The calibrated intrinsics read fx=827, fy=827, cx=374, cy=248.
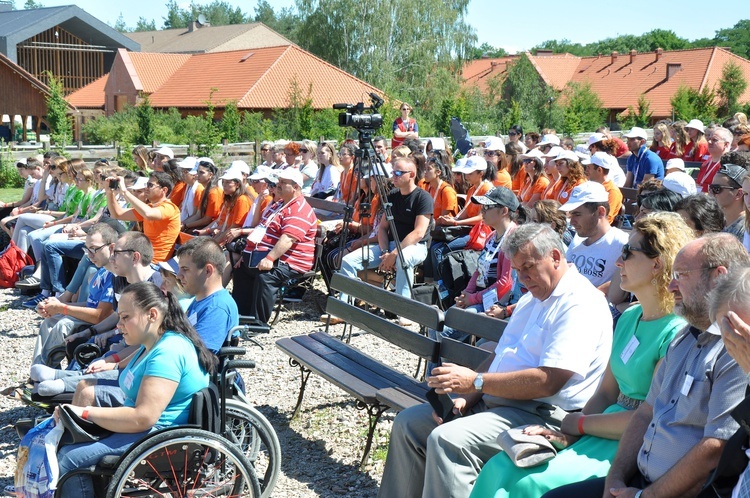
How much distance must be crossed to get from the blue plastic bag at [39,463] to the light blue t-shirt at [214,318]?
104 centimetres

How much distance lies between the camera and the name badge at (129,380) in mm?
3998

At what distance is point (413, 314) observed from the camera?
5082 millimetres

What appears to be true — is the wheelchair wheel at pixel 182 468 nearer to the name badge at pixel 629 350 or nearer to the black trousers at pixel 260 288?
the name badge at pixel 629 350

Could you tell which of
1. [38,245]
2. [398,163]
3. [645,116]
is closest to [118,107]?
[645,116]

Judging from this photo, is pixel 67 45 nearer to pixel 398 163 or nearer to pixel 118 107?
pixel 118 107

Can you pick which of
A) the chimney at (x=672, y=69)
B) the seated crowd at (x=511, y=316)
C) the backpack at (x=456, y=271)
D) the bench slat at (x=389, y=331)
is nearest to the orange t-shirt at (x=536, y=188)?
the seated crowd at (x=511, y=316)

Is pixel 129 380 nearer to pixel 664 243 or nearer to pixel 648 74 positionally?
pixel 664 243

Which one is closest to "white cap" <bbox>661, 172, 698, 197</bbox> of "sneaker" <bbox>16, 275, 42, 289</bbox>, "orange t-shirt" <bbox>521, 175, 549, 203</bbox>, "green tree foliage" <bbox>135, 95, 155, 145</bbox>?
"orange t-shirt" <bbox>521, 175, 549, 203</bbox>

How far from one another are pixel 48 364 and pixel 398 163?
3.60m

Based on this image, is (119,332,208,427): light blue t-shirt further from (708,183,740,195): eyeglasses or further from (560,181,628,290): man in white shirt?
(708,183,740,195): eyeglasses

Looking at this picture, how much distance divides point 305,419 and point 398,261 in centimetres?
257

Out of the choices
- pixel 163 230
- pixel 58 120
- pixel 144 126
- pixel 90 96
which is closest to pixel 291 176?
pixel 163 230

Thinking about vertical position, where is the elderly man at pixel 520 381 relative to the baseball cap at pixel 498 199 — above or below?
below

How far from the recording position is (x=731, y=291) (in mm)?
2551
